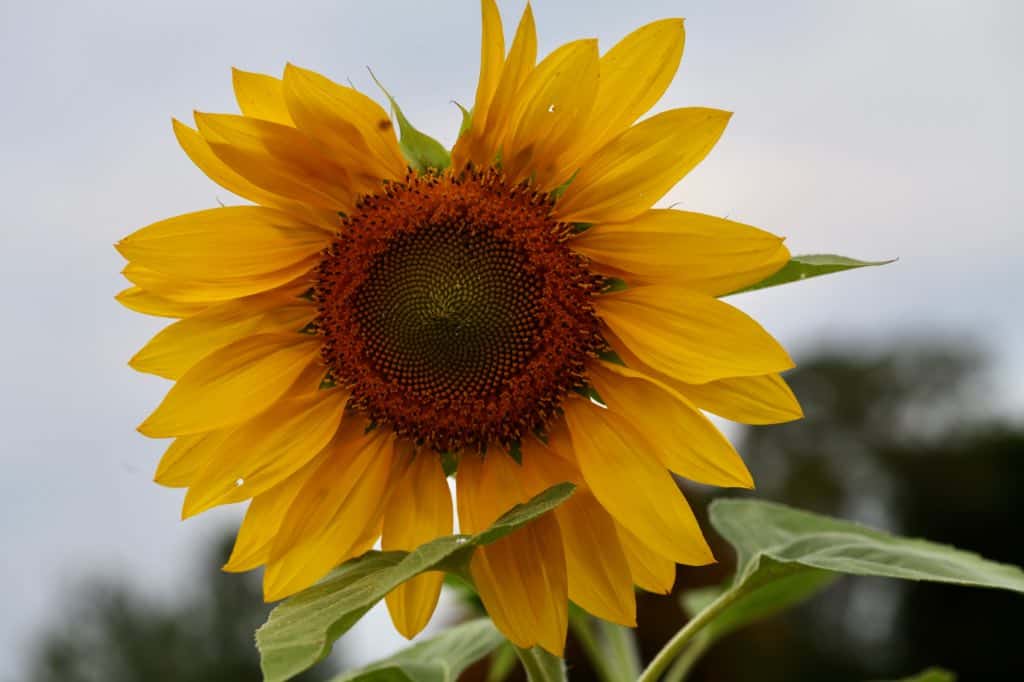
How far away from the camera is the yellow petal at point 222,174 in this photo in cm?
157

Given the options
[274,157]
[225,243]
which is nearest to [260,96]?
[274,157]

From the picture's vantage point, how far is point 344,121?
151 cm

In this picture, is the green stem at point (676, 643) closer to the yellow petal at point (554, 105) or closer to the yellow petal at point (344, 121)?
the yellow petal at point (554, 105)

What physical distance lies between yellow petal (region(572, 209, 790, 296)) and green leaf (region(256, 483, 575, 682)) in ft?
1.12

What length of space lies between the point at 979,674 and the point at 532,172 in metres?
14.9

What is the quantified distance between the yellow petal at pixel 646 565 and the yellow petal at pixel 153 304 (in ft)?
2.14

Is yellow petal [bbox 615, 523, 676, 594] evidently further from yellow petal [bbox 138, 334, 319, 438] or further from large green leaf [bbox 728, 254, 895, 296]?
yellow petal [bbox 138, 334, 319, 438]

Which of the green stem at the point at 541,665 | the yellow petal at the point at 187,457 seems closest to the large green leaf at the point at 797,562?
the green stem at the point at 541,665

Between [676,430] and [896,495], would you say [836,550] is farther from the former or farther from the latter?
[896,495]

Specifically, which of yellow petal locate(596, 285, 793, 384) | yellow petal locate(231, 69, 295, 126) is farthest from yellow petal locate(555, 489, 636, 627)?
yellow petal locate(231, 69, 295, 126)

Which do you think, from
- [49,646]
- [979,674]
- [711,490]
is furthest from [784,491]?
[49,646]

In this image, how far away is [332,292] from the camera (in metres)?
1.63

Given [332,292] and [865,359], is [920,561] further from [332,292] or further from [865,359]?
[865,359]

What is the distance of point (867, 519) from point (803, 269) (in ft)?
53.0
